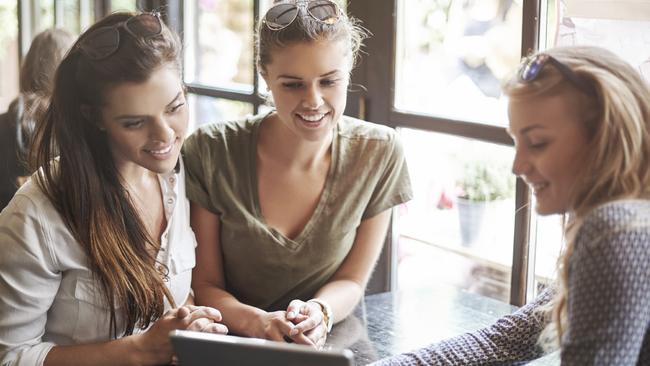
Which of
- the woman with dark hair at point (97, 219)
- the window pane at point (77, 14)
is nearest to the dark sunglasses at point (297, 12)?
the woman with dark hair at point (97, 219)

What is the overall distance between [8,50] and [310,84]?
153 inches

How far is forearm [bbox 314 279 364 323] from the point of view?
5.99ft

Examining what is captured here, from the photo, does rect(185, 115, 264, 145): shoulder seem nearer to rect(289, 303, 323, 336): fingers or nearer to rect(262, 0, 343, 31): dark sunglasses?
rect(262, 0, 343, 31): dark sunglasses

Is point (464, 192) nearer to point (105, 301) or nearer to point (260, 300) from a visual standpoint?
point (260, 300)

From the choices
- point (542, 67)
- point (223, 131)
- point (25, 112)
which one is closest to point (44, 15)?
point (25, 112)

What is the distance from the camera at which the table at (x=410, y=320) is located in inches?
65.6

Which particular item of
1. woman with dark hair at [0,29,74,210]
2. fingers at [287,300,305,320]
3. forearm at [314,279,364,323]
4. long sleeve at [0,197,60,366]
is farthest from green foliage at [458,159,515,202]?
woman with dark hair at [0,29,74,210]

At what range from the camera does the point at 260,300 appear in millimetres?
1961

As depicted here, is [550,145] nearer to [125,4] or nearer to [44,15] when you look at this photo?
[125,4]

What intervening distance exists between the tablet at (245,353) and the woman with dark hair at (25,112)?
1.92 metres

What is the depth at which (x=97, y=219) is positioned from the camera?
1.59 m

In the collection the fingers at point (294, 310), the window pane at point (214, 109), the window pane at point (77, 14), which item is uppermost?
the window pane at point (77, 14)

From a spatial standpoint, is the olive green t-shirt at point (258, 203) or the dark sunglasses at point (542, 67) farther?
the olive green t-shirt at point (258, 203)

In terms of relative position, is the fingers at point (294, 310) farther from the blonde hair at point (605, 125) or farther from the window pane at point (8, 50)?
the window pane at point (8, 50)
